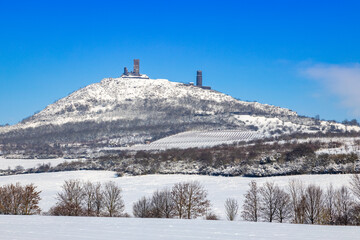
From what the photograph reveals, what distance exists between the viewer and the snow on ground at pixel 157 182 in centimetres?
8006

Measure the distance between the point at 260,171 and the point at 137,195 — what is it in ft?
110

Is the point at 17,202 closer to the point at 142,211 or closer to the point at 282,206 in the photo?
the point at 142,211

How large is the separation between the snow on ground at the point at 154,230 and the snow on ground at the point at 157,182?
85.3 feet

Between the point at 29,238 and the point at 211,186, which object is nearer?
the point at 29,238

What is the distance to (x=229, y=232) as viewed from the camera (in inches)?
1271

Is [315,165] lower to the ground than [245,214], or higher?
higher

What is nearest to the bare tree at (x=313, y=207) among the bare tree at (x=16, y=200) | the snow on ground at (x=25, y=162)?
the bare tree at (x=16, y=200)

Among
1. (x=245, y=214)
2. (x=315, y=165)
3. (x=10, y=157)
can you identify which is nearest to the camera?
(x=245, y=214)

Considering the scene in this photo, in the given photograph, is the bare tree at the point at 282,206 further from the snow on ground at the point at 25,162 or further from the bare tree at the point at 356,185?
the snow on ground at the point at 25,162

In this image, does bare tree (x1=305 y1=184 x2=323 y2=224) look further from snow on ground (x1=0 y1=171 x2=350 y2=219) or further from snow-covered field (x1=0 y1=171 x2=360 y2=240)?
snow-covered field (x1=0 y1=171 x2=360 y2=240)

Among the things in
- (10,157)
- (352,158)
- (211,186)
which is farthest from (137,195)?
(10,157)

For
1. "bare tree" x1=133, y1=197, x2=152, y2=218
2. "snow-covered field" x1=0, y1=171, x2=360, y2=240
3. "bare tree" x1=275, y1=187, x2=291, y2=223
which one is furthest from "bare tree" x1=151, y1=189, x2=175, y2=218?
"snow-covered field" x1=0, y1=171, x2=360, y2=240

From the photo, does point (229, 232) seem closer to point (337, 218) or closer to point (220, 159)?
point (337, 218)

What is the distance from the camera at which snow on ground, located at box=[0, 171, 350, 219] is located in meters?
80.1
